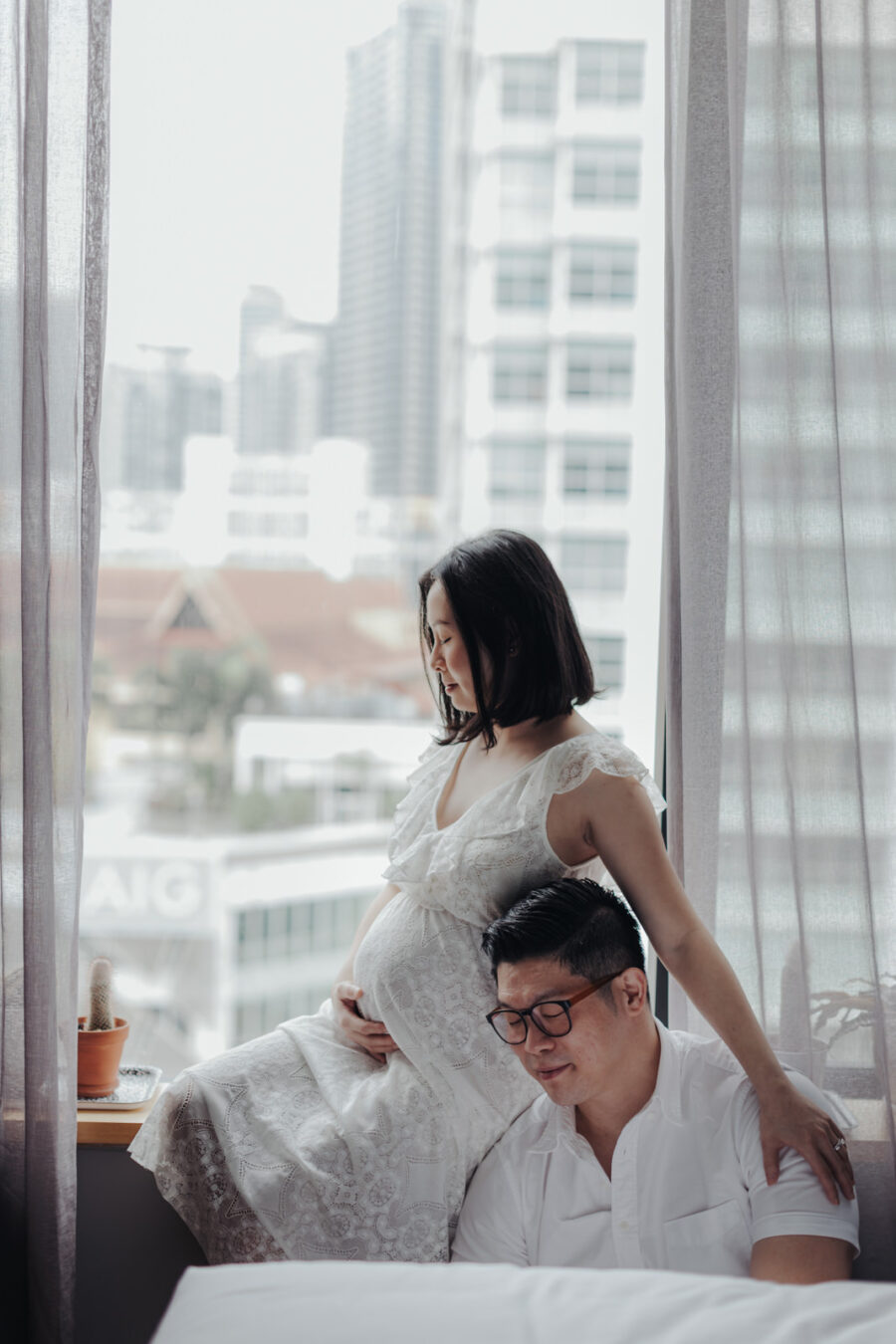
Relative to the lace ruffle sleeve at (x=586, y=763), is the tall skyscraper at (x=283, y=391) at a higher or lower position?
higher

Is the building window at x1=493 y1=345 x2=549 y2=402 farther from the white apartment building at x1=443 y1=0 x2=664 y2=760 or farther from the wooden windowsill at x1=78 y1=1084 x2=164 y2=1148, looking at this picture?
the wooden windowsill at x1=78 y1=1084 x2=164 y2=1148

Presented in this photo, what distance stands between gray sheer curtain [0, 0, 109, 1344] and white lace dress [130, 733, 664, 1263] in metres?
0.23

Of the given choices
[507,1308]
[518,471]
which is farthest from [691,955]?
[518,471]

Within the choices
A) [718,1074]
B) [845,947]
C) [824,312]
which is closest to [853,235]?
[824,312]

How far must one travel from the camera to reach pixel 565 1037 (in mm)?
1217

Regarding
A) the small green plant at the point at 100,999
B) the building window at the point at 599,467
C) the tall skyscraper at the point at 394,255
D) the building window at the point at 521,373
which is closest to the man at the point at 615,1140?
the small green plant at the point at 100,999

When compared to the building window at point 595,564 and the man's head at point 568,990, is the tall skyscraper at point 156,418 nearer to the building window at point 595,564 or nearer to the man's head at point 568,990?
the building window at point 595,564

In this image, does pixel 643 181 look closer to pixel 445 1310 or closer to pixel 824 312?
pixel 824 312

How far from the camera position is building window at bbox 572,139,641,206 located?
2156 mm

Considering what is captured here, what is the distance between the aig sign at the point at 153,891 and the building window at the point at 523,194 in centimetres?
156

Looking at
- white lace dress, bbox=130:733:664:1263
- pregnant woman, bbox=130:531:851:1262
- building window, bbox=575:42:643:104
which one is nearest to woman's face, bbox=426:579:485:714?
pregnant woman, bbox=130:531:851:1262

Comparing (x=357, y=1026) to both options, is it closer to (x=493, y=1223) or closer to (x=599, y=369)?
(x=493, y=1223)

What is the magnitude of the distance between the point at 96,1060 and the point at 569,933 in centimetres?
85

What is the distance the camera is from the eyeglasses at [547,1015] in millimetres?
1214
